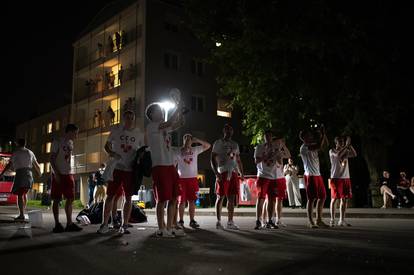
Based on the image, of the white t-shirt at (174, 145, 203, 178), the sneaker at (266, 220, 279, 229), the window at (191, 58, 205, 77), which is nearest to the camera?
the sneaker at (266, 220, 279, 229)

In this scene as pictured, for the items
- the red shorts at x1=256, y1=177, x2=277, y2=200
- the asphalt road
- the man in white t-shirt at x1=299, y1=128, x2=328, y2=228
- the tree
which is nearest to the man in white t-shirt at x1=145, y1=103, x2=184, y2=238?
the asphalt road

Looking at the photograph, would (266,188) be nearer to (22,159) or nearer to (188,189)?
(188,189)

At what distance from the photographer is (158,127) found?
7.50 metres

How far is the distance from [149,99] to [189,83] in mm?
4117

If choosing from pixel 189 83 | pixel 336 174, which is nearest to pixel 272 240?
pixel 336 174

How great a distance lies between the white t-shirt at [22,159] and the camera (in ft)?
36.5

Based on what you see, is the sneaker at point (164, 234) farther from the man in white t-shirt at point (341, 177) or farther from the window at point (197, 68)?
the window at point (197, 68)

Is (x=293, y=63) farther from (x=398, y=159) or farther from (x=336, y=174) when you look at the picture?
(x=398, y=159)

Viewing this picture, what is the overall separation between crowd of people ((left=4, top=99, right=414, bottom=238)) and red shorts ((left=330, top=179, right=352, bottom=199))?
0.02 metres

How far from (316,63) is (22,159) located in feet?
40.3

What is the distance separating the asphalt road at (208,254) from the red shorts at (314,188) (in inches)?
76.5

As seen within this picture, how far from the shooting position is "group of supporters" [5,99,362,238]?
751 centimetres

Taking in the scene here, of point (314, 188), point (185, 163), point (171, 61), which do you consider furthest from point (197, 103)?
point (314, 188)

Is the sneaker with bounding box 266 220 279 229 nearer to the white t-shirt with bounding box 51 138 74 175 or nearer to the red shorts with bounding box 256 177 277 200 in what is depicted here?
the red shorts with bounding box 256 177 277 200
